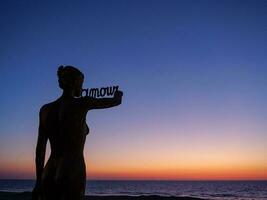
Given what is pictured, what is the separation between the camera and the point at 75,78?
13.2 feet

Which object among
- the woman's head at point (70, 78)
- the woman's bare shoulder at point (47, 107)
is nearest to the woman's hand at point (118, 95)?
the woman's head at point (70, 78)

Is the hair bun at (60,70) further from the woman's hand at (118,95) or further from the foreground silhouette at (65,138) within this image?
the woman's hand at (118,95)

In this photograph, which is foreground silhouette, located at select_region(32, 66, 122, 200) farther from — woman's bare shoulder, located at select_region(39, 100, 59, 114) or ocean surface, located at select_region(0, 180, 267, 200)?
ocean surface, located at select_region(0, 180, 267, 200)

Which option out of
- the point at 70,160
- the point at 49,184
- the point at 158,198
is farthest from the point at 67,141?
the point at 158,198

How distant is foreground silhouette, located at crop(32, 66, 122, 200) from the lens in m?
3.74

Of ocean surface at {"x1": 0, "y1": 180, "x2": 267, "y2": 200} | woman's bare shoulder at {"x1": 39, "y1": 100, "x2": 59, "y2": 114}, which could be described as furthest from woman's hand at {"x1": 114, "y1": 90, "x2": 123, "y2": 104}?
ocean surface at {"x1": 0, "y1": 180, "x2": 267, "y2": 200}

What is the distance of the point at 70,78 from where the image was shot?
13.2 ft

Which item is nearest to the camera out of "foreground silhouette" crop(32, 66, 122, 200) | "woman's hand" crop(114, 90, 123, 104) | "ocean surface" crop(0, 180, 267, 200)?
"foreground silhouette" crop(32, 66, 122, 200)

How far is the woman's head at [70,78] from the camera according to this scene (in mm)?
4012

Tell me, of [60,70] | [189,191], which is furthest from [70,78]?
[189,191]

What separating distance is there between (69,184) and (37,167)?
44 centimetres

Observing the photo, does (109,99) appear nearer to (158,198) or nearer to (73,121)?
(73,121)

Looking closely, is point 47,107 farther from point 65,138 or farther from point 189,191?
point 189,191

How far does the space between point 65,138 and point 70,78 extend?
0.60m
